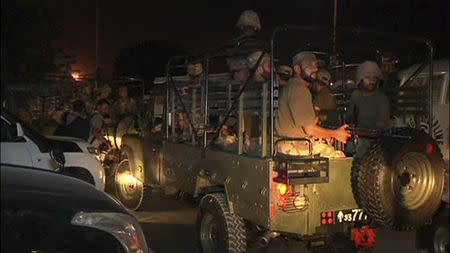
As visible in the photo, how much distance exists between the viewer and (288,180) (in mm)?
5078

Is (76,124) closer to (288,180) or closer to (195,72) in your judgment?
(195,72)

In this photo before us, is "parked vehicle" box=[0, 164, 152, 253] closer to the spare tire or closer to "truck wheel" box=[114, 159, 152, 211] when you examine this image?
the spare tire

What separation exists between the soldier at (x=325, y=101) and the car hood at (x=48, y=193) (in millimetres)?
3264

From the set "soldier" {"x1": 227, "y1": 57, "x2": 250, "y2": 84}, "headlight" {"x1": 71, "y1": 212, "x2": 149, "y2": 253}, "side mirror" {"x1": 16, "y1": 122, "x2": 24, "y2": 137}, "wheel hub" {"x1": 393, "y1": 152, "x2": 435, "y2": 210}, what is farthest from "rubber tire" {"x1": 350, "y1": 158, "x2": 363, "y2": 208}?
"side mirror" {"x1": 16, "y1": 122, "x2": 24, "y2": 137}

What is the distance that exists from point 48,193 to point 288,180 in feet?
6.88

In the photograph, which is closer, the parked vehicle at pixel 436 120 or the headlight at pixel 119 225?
the headlight at pixel 119 225

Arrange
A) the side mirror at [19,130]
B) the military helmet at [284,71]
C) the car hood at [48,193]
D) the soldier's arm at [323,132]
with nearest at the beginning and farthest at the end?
the car hood at [48,193], the soldier's arm at [323,132], the military helmet at [284,71], the side mirror at [19,130]

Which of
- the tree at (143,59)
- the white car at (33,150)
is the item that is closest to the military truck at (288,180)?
the white car at (33,150)

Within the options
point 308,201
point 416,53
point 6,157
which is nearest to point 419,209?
point 308,201

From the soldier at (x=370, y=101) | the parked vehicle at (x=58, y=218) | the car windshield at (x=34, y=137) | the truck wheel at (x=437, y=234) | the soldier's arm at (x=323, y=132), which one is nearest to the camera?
the parked vehicle at (x=58, y=218)

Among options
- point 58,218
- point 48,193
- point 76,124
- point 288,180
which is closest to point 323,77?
point 288,180

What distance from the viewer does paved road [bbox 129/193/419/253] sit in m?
7.38

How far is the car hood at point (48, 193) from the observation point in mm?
3402

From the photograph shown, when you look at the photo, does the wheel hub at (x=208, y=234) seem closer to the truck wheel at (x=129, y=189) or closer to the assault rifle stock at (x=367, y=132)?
the assault rifle stock at (x=367, y=132)
